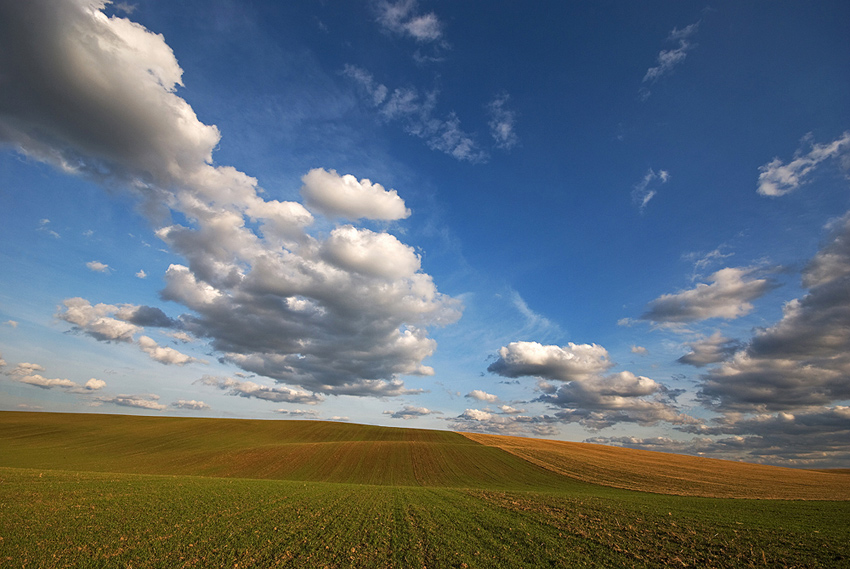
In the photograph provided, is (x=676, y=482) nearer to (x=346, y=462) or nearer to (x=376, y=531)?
(x=346, y=462)

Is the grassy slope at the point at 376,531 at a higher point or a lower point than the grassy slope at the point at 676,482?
lower

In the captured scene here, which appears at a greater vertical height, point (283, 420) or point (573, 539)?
point (283, 420)

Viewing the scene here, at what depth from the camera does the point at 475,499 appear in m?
28.7

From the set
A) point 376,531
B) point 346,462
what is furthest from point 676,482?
point 376,531

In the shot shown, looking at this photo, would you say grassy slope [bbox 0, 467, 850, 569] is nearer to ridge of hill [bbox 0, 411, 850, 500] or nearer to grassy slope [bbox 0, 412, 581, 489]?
ridge of hill [bbox 0, 411, 850, 500]

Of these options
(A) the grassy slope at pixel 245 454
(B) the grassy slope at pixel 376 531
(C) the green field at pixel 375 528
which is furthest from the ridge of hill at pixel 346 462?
(B) the grassy slope at pixel 376 531

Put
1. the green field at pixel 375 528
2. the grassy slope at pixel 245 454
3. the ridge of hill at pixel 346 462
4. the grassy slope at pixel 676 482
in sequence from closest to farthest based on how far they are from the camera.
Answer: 1. the green field at pixel 375 528
2. the grassy slope at pixel 676 482
3. the ridge of hill at pixel 346 462
4. the grassy slope at pixel 245 454

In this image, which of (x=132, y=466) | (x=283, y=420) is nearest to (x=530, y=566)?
(x=132, y=466)

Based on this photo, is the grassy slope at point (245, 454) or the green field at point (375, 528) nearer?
the green field at point (375, 528)

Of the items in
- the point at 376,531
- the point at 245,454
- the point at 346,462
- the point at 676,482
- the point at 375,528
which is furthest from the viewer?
the point at 245,454

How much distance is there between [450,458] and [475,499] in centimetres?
3772

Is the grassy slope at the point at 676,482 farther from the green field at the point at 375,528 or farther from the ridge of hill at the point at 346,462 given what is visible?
the green field at the point at 375,528

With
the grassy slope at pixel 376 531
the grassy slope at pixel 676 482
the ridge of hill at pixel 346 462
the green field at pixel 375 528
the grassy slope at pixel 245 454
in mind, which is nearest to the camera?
the grassy slope at pixel 376 531

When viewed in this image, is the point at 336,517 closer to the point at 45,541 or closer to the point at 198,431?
the point at 45,541
